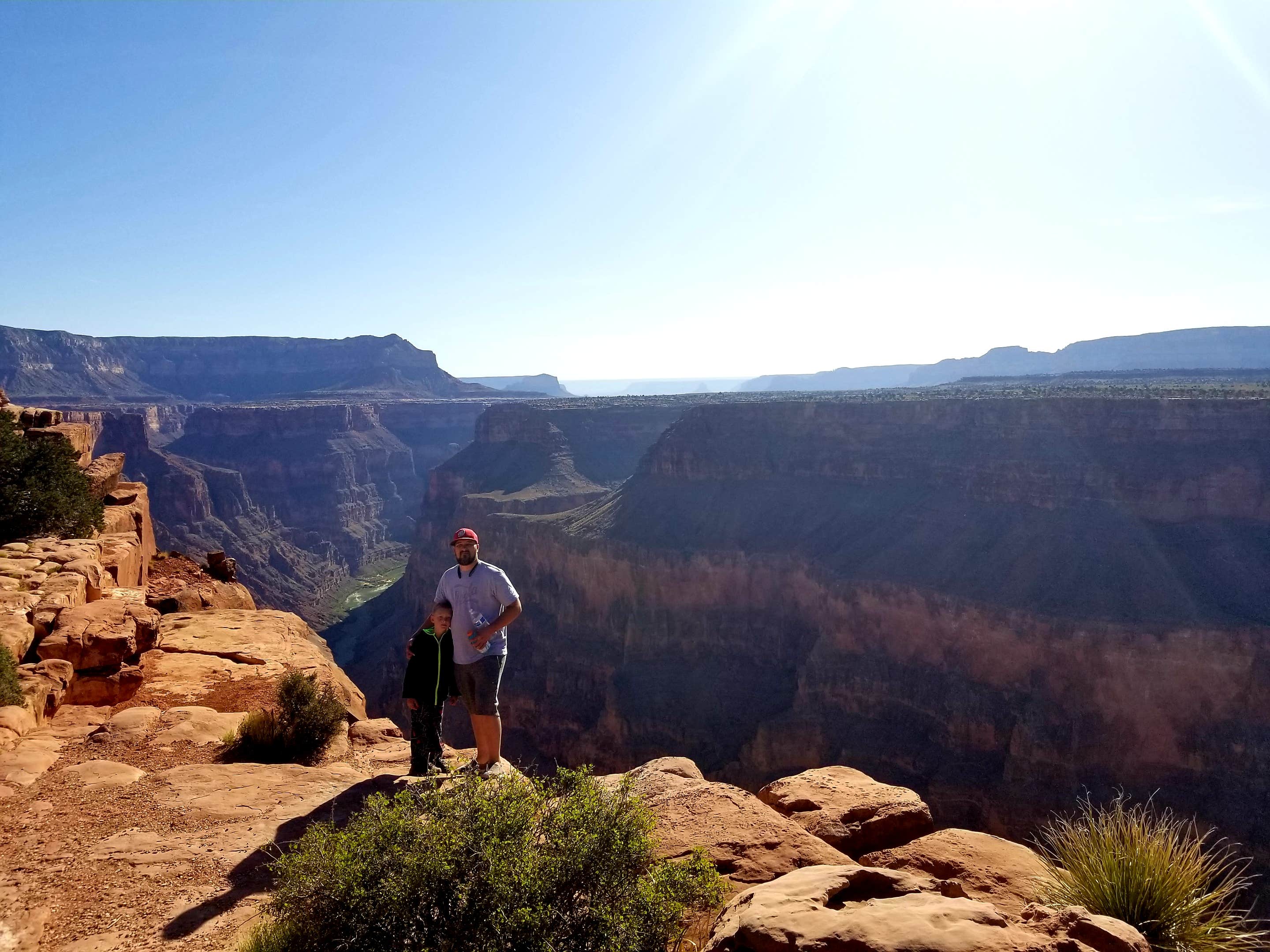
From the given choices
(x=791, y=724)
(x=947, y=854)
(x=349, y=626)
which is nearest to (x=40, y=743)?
(x=947, y=854)

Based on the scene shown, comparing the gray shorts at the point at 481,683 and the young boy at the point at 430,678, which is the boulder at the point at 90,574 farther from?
the gray shorts at the point at 481,683

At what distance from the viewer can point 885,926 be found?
156 inches

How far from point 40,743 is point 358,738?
3.27 meters

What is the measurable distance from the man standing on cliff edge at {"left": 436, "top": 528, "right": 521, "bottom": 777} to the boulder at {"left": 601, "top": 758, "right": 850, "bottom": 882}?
1.28 meters

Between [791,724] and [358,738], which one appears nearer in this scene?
[358,738]

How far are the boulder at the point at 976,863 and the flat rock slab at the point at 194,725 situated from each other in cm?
728

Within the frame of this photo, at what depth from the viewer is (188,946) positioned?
480 cm

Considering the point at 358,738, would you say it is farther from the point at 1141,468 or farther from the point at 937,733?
the point at 1141,468

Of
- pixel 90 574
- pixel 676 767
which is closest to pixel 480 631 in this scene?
pixel 676 767

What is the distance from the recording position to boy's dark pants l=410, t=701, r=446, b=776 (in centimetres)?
783

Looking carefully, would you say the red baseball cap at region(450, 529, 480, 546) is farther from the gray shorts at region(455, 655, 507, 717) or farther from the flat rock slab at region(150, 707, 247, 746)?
the flat rock slab at region(150, 707, 247, 746)

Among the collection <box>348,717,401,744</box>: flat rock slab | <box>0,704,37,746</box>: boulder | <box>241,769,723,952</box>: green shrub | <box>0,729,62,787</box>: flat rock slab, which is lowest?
<box>348,717,401,744</box>: flat rock slab

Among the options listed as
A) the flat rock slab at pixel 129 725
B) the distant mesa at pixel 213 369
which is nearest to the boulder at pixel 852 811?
the flat rock slab at pixel 129 725

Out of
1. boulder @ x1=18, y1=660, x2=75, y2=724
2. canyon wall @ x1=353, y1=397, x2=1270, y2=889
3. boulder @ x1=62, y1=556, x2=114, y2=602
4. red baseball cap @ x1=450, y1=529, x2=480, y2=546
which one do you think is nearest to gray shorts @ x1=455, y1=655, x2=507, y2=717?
red baseball cap @ x1=450, y1=529, x2=480, y2=546
